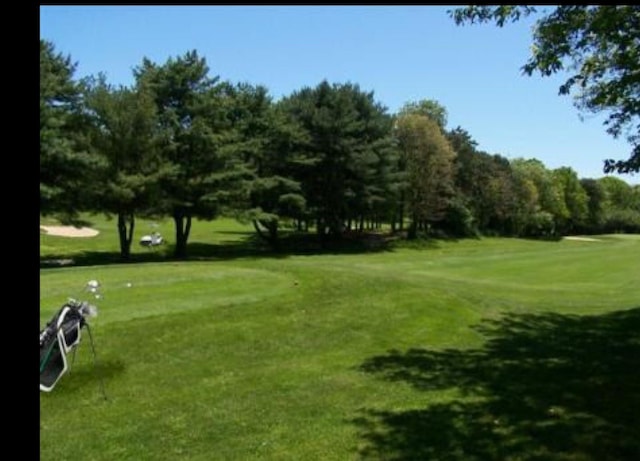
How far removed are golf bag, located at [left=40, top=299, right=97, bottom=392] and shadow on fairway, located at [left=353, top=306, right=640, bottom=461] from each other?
389 cm

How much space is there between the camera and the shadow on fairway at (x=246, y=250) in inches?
1359

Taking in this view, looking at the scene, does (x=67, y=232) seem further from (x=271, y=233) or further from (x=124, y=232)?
(x=271, y=233)

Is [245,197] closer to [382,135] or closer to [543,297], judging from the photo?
[382,135]

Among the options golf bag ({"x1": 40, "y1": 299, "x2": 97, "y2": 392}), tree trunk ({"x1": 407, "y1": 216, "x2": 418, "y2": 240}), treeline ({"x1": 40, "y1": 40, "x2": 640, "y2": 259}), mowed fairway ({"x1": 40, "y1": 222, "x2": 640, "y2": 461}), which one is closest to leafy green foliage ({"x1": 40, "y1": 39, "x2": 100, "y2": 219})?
treeline ({"x1": 40, "y1": 40, "x2": 640, "y2": 259})

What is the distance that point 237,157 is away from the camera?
37500 mm

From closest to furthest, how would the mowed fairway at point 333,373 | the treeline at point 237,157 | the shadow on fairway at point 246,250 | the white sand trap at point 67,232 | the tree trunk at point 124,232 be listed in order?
the mowed fairway at point 333,373 → the treeline at point 237,157 → the tree trunk at point 124,232 → the shadow on fairway at point 246,250 → the white sand trap at point 67,232

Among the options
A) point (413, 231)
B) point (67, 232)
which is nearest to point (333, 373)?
point (67, 232)

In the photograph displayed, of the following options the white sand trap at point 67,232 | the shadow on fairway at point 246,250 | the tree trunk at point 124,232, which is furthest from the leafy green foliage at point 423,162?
the tree trunk at point 124,232

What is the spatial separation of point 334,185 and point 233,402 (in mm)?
36603

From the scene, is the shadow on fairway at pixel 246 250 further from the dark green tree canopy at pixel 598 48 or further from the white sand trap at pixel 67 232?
the dark green tree canopy at pixel 598 48

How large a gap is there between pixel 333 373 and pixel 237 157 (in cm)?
2851

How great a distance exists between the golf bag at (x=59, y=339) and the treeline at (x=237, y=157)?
35.9ft

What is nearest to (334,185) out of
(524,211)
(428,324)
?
(428,324)

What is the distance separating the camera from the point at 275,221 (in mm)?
42344
